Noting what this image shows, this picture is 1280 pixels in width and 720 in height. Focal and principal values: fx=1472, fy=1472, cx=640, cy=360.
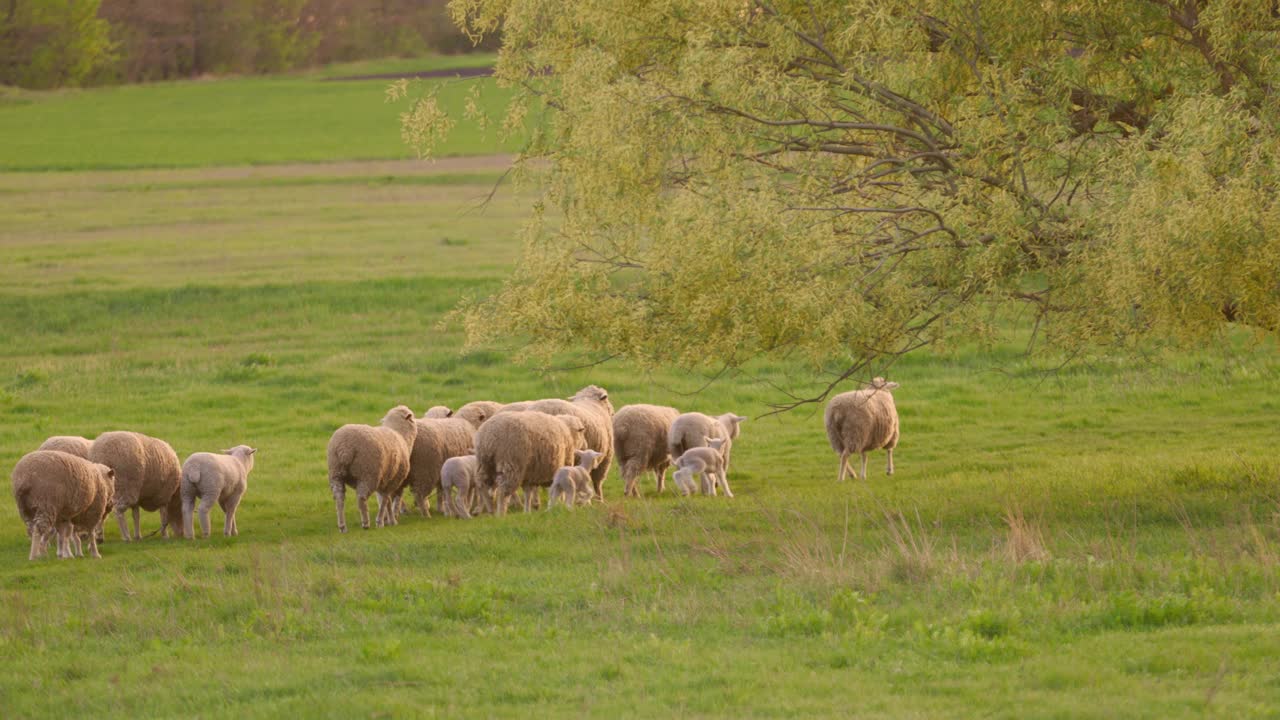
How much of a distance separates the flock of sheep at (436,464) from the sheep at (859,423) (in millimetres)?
17

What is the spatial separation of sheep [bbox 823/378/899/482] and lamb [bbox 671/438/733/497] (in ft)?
6.63

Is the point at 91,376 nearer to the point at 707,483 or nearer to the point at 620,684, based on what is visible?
the point at 707,483

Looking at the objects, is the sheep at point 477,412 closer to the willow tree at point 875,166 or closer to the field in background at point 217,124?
the willow tree at point 875,166

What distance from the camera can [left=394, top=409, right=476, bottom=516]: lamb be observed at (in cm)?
1606

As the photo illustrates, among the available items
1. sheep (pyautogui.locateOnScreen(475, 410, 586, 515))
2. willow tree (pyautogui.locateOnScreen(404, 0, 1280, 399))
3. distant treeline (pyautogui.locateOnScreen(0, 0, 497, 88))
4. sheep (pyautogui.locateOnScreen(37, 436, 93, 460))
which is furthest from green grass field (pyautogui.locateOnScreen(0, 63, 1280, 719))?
distant treeline (pyautogui.locateOnScreen(0, 0, 497, 88))

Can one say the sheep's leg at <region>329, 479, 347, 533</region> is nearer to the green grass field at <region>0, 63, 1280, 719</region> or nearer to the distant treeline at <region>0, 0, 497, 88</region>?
the green grass field at <region>0, 63, 1280, 719</region>

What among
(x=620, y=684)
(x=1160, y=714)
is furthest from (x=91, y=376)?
(x=1160, y=714)

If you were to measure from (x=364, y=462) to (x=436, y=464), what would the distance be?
1.49 metres

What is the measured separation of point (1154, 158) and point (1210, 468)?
15.7ft

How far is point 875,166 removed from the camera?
1323cm

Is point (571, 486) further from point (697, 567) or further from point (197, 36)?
point (197, 36)

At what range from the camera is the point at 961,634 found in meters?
8.49

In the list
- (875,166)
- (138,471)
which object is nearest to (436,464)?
(138,471)

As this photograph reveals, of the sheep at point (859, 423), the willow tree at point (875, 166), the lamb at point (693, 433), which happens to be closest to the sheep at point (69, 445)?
the willow tree at point (875, 166)
